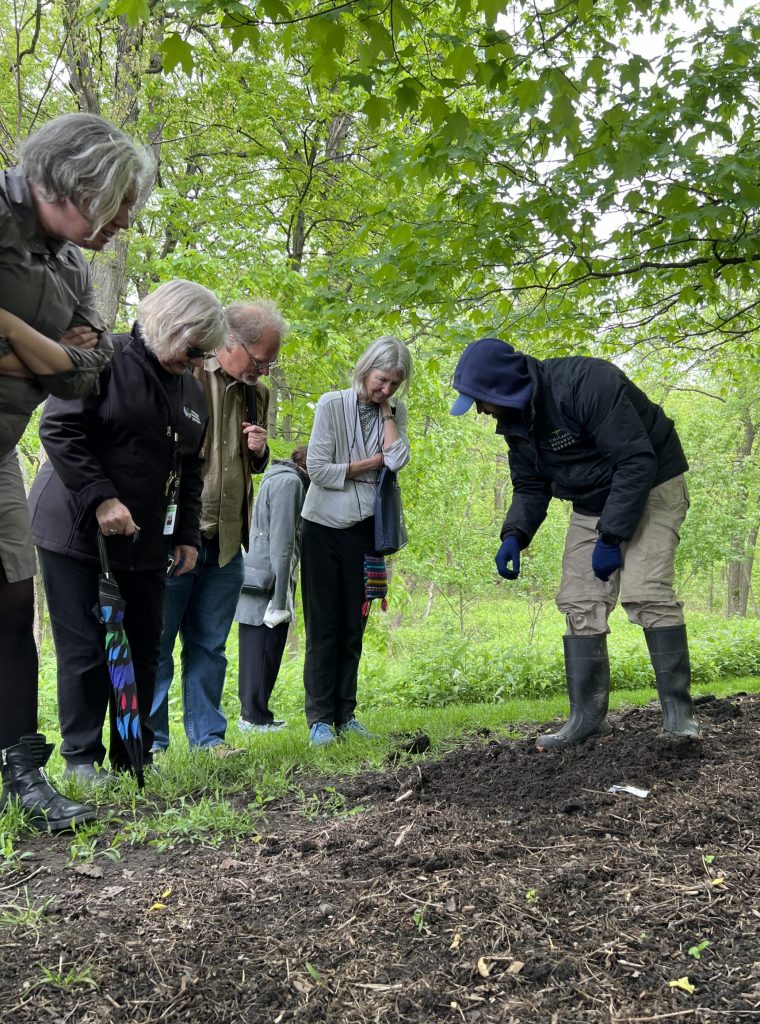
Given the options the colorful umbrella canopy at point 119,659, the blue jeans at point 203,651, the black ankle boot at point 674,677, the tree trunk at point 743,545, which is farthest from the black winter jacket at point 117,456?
the tree trunk at point 743,545

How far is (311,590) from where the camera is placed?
447 cm

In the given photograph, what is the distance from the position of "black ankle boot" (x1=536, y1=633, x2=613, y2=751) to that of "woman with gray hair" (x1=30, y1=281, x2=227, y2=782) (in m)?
2.07

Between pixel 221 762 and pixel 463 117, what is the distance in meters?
3.07

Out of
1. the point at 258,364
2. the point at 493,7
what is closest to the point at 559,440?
the point at 258,364

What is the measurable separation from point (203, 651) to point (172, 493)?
1077 mm

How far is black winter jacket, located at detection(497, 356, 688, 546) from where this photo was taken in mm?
3721

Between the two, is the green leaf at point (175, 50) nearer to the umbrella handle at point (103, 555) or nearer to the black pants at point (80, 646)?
the umbrella handle at point (103, 555)

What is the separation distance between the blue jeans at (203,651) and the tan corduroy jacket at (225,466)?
104 mm

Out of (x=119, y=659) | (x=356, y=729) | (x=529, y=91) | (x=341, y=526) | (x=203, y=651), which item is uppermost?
(x=529, y=91)

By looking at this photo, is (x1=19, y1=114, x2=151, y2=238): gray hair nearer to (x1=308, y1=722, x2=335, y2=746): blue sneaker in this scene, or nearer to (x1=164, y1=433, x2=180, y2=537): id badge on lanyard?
(x1=164, y1=433, x2=180, y2=537): id badge on lanyard

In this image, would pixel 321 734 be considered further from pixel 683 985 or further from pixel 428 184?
pixel 428 184

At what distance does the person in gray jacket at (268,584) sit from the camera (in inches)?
201

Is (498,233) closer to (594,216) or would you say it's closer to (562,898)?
(594,216)

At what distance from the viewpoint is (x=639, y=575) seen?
3.84m
